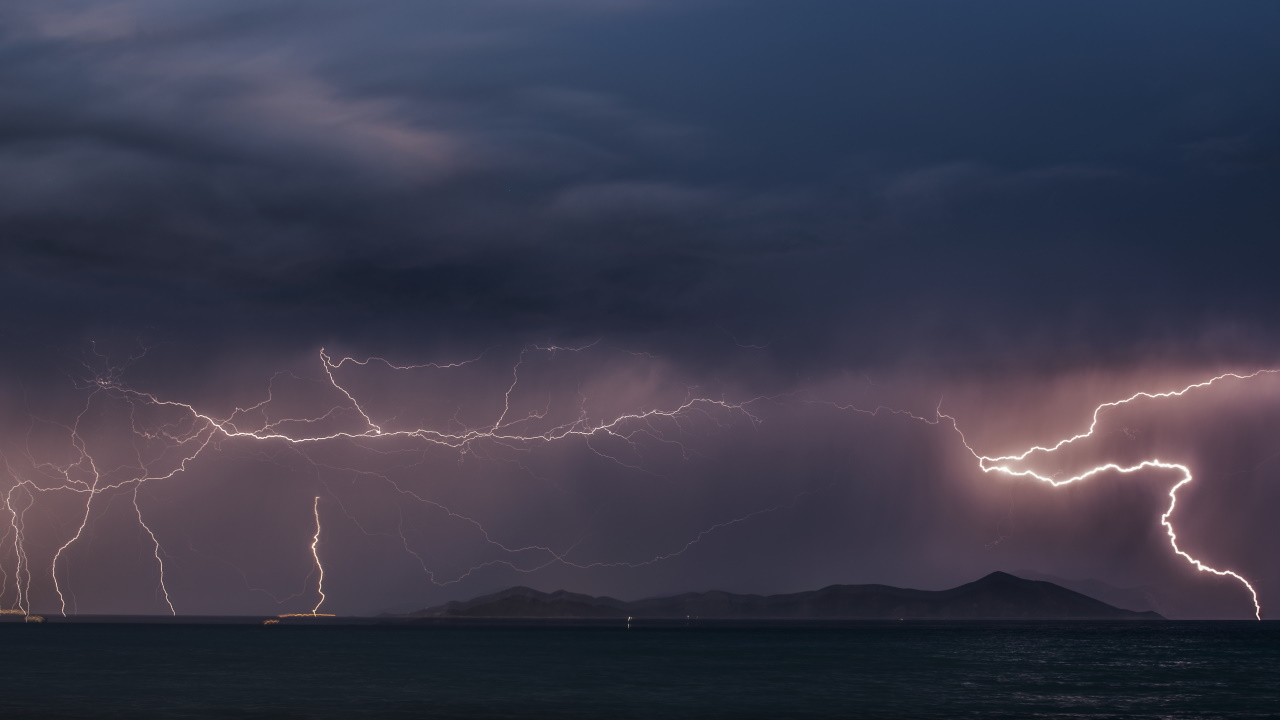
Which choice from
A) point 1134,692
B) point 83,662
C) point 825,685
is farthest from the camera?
point 83,662

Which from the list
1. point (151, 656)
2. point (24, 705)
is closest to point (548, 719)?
point (24, 705)

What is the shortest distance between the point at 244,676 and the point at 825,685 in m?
33.7

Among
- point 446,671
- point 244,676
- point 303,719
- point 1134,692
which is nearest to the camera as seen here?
point 303,719

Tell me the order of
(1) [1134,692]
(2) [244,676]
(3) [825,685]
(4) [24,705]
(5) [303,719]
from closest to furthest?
(5) [303,719] < (4) [24,705] < (1) [1134,692] < (3) [825,685] < (2) [244,676]

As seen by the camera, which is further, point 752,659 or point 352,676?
point 752,659

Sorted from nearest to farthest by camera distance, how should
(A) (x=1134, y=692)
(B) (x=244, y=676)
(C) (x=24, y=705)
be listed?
1. (C) (x=24, y=705)
2. (A) (x=1134, y=692)
3. (B) (x=244, y=676)

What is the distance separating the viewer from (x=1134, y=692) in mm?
55219

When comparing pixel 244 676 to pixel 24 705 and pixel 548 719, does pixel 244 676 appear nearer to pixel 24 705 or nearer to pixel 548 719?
pixel 24 705

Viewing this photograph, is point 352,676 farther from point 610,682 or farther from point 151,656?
point 151,656

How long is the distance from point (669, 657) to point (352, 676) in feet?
105

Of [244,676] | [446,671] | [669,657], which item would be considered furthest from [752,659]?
[244,676]

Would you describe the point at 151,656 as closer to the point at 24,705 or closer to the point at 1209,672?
the point at 24,705

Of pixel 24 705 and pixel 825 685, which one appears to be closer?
pixel 24 705

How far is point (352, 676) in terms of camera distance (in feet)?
221
